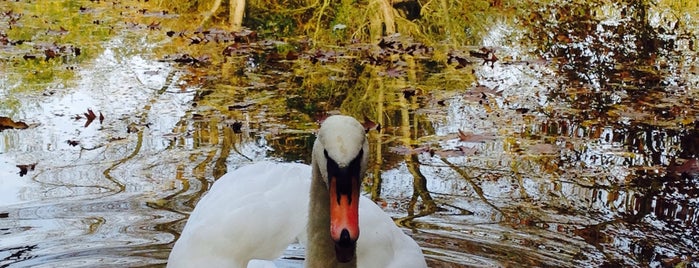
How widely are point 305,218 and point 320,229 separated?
48 cm

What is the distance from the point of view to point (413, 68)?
898 centimetres

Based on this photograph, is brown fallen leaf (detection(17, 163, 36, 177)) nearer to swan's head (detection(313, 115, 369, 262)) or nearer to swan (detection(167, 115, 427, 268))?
swan (detection(167, 115, 427, 268))

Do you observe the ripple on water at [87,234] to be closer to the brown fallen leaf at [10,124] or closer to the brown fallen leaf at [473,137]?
the brown fallen leaf at [10,124]

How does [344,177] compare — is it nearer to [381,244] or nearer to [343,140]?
[343,140]

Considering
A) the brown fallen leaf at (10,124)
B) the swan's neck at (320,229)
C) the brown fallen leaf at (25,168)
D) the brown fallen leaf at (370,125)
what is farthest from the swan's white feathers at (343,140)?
the brown fallen leaf at (10,124)

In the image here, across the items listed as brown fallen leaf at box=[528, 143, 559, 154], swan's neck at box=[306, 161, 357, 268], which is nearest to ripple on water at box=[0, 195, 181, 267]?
swan's neck at box=[306, 161, 357, 268]

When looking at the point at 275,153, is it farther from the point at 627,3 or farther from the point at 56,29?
the point at 627,3

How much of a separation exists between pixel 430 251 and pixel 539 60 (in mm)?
5650

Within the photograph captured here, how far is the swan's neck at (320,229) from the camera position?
9.71 ft

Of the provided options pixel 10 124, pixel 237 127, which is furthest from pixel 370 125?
pixel 10 124

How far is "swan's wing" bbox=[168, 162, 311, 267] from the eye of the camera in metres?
3.23

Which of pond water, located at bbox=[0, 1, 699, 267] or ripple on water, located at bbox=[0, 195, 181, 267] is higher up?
pond water, located at bbox=[0, 1, 699, 267]

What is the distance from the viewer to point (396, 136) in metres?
6.16

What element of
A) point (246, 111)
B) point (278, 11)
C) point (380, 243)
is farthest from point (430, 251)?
point (278, 11)
